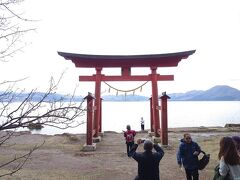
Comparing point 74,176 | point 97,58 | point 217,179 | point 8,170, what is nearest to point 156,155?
point 217,179

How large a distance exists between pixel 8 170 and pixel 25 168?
0.73 m

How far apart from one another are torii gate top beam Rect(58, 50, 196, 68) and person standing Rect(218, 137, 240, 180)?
45.2ft

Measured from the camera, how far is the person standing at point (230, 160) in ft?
14.1

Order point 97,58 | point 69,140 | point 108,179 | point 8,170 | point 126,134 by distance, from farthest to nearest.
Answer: point 69,140
point 97,58
point 126,134
point 8,170
point 108,179

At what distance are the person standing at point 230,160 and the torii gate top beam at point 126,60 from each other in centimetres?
1377

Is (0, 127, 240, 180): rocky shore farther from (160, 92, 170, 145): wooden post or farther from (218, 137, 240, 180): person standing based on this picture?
(218, 137, 240, 180): person standing

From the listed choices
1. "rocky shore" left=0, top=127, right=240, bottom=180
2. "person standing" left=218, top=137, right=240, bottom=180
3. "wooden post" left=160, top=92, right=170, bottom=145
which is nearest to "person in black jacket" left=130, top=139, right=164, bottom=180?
"person standing" left=218, top=137, right=240, bottom=180

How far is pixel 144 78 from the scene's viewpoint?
1872cm

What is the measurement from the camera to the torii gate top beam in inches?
705

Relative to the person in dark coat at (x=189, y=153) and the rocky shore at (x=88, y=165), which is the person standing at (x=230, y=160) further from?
the rocky shore at (x=88, y=165)

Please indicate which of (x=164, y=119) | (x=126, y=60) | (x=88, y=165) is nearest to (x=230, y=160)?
(x=88, y=165)

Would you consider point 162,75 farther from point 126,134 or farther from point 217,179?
point 217,179

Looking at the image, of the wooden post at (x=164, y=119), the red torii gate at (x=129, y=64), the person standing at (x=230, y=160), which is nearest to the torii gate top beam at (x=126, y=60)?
the red torii gate at (x=129, y=64)

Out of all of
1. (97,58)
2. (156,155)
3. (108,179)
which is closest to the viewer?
(156,155)
